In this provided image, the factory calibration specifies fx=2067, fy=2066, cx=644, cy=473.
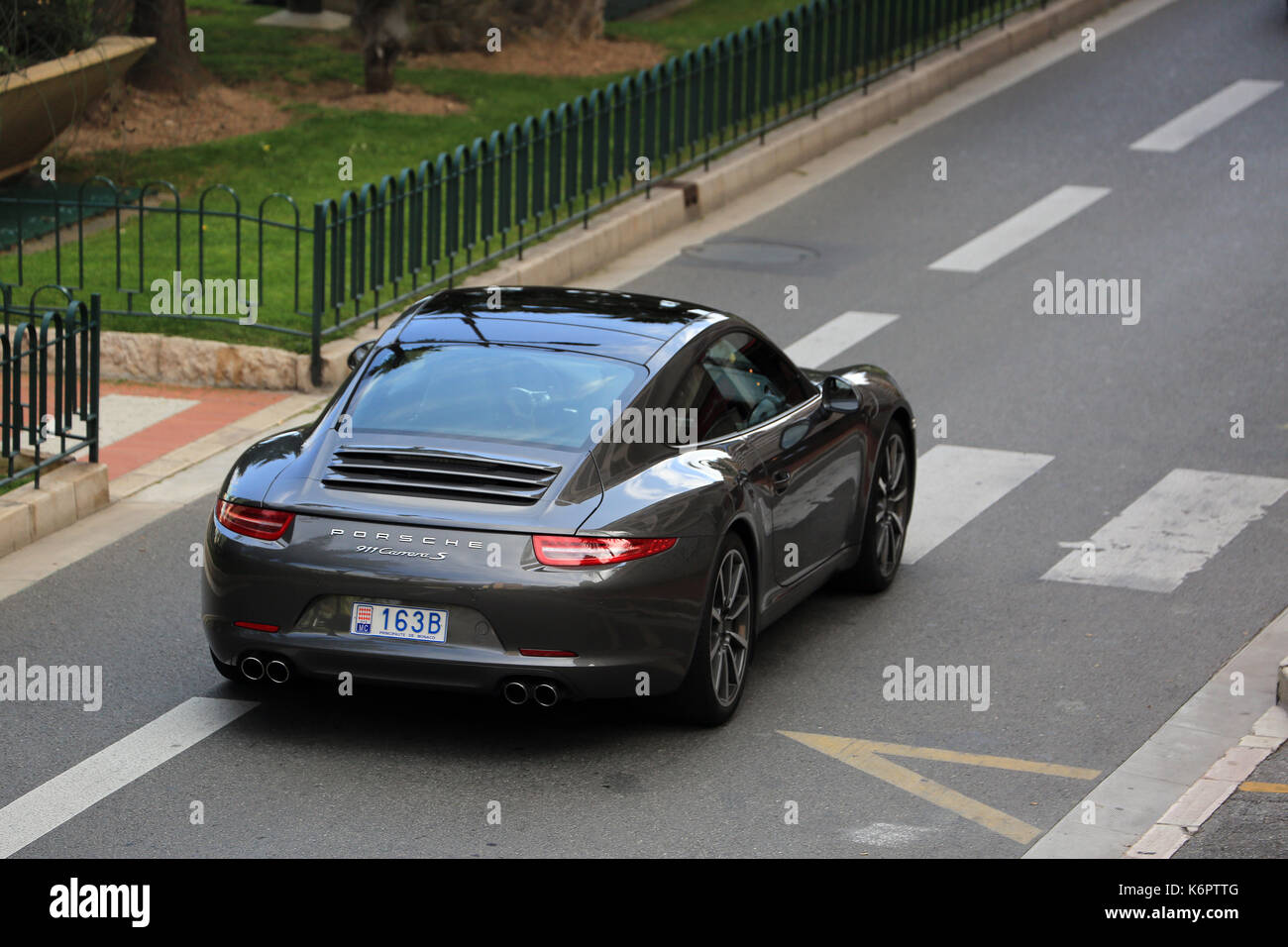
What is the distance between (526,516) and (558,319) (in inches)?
58.0

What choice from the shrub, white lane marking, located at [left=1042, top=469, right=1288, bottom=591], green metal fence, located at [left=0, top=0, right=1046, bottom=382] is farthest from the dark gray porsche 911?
the shrub

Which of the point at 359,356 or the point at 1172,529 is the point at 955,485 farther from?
the point at 359,356

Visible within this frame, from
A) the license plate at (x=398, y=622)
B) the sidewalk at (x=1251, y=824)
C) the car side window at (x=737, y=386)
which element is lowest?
the sidewalk at (x=1251, y=824)

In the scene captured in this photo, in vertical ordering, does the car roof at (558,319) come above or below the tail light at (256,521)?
above

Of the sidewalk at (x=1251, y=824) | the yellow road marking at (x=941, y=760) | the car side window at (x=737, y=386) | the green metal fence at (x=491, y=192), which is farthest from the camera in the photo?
the green metal fence at (x=491, y=192)

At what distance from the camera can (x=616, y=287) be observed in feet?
53.4

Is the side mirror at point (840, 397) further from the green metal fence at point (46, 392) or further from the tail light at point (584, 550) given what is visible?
Answer: the green metal fence at point (46, 392)

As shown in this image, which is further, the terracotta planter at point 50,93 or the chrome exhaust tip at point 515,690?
the terracotta planter at point 50,93

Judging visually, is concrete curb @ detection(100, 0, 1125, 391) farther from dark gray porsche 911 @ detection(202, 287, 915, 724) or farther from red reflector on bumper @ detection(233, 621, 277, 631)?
red reflector on bumper @ detection(233, 621, 277, 631)

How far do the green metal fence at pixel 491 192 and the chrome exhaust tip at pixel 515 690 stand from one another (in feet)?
20.8

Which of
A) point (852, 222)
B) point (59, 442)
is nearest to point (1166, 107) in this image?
point (852, 222)

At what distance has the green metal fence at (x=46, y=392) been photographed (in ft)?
34.6

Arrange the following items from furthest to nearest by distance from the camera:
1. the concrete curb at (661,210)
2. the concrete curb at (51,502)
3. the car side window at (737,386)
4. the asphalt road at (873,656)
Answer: the concrete curb at (661,210)
the concrete curb at (51,502)
the car side window at (737,386)
the asphalt road at (873,656)

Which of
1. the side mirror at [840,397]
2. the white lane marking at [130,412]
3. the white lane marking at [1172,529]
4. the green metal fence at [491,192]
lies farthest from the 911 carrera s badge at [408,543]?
the green metal fence at [491,192]
